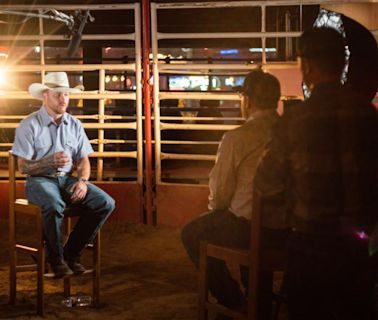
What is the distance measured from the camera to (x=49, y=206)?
5148 mm

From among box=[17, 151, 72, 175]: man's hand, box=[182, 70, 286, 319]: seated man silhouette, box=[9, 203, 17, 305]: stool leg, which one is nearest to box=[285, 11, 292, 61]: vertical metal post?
box=[17, 151, 72, 175]: man's hand

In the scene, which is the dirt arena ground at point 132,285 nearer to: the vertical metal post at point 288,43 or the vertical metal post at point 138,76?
the vertical metal post at point 138,76

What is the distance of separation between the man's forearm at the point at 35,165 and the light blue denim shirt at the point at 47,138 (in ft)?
0.16

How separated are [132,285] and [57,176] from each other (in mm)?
1170

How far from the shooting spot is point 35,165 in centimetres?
541

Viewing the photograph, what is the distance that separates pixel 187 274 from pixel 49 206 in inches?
67.6

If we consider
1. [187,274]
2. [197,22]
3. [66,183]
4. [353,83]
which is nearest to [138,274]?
[187,274]

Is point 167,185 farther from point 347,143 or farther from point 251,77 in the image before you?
point 347,143

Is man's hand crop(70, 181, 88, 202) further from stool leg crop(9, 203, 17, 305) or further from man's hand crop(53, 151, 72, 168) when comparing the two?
stool leg crop(9, 203, 17, 305)

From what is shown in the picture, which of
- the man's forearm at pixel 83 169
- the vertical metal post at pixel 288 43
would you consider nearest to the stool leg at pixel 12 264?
the man's forearm at pixel 83 169

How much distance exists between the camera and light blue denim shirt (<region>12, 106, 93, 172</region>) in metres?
5.43

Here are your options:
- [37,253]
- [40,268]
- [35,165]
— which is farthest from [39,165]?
[40,268]

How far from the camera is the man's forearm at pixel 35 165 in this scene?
17.7 feet

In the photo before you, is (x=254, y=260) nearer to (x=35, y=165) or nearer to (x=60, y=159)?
(x=60, y=159)
